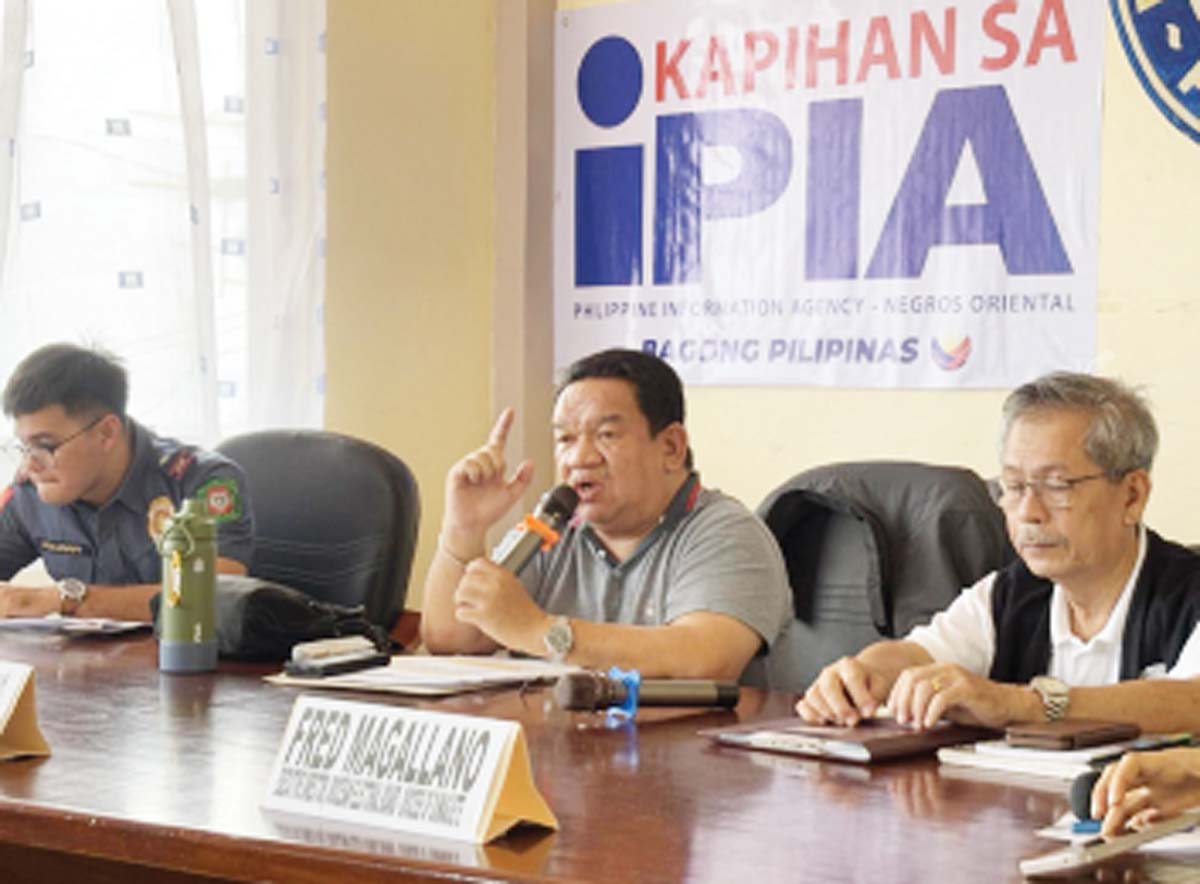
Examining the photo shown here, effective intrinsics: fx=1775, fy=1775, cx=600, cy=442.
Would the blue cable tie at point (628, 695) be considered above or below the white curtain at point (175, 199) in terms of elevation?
below

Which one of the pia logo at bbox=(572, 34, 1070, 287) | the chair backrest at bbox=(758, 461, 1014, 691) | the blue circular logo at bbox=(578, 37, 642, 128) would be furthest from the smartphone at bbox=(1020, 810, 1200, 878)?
the blue circular logo at bbox=(578, 37, 642, 128)

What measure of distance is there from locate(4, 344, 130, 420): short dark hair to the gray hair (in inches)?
73.6

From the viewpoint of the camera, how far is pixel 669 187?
181 inches

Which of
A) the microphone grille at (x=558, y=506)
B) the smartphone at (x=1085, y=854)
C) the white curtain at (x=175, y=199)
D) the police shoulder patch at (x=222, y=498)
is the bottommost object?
the smartphone at (x=1085, y=854)

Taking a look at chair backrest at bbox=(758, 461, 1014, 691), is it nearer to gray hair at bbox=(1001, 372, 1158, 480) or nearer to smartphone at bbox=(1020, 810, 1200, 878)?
gray hair at bbox=(1001, 372, 1158, 480)

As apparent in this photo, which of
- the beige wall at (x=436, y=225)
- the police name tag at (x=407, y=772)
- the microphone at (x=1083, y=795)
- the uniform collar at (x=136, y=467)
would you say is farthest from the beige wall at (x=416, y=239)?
the microphone at (x=1083, y=795)

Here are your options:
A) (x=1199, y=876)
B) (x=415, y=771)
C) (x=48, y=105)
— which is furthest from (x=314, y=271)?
A: (x=1199, y=876)

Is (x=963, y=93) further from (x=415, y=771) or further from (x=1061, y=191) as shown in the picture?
(x=415, y=771)

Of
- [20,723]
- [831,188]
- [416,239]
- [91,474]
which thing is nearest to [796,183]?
[831,188]

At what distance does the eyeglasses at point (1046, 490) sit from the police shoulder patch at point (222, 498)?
150 centimetres

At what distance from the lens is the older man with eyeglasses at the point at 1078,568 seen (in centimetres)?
233

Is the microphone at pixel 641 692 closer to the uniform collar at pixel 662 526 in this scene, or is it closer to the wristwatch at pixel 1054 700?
the wristwatch at pixel 1054 700

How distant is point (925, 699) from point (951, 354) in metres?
2.15

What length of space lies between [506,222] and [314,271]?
0.56 metres
